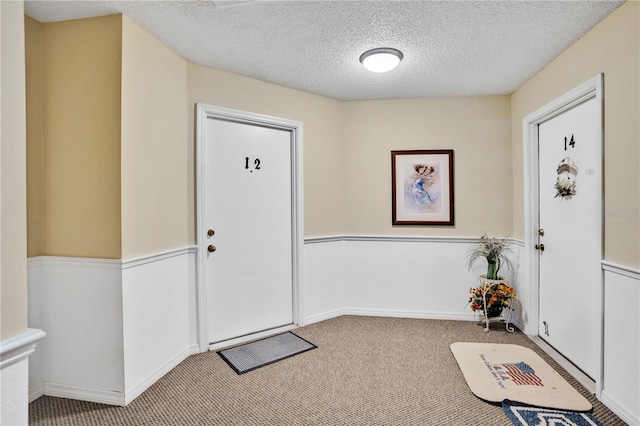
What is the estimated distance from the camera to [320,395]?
210 centimetres

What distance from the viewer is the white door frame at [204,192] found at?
2.70 meters

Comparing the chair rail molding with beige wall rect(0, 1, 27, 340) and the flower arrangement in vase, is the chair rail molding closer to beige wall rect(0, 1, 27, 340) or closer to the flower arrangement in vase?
beige wall rect(0, 1, 27, 340)

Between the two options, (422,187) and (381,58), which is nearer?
(381,58)

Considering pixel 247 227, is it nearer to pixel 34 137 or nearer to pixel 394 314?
pixel 34 137

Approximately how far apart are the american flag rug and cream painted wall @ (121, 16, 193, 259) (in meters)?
2.41

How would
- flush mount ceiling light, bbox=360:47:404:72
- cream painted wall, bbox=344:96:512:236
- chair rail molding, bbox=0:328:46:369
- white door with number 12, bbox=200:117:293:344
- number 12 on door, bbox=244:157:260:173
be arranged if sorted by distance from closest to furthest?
1. chair rail molding, bbox=0:328:46:369
2. flush mount ceiling light, bbox=360:47:404:72
3. white door with number 12, bbox=200:117:293:344
4. number 12 on door, bbox=244:157:260:173
5. cream painted wall, bbox=344:96:512:236

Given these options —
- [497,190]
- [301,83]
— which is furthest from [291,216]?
[497,190]

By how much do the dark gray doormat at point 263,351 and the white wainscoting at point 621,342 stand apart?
194cm

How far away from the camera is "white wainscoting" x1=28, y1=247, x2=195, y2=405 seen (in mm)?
2031

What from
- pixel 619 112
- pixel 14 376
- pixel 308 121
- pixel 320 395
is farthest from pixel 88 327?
pixel 619 112

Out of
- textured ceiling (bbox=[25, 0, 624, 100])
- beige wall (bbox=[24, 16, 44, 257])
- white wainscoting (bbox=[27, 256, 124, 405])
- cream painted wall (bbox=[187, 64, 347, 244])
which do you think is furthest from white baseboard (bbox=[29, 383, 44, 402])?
textured ceiling (bbox=[25, 0, 624, 100])

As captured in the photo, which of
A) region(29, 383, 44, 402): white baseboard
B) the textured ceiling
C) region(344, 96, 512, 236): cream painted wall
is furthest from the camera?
region(344, 96, 512, 236): cream painted wall

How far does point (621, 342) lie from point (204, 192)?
290 cm

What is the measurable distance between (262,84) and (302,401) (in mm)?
2541
